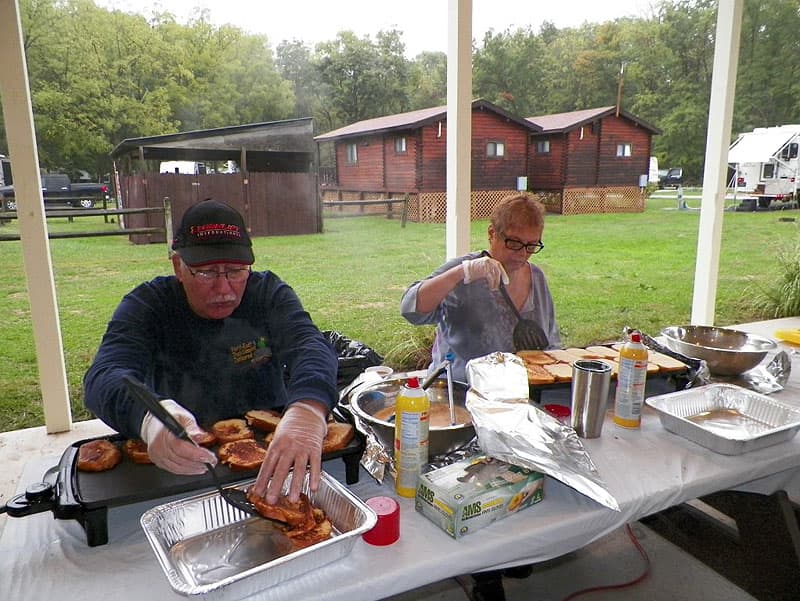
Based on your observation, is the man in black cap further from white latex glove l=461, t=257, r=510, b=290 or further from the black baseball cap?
white latex glove l=461, t=257, r=510, b=290

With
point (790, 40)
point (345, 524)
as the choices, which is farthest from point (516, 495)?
point (790, 40)

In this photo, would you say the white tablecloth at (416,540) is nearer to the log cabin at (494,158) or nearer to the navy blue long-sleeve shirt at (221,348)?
the navy blue long-sleeve shirt at (221,348)

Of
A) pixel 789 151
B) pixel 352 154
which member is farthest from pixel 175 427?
pixel 789 151

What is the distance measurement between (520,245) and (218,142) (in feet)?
7.88

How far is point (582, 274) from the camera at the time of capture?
5828 millimetres

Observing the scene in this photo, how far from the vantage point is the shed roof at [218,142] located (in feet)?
11.2

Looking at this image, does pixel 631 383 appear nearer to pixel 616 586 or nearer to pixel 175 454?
pixel 616 586

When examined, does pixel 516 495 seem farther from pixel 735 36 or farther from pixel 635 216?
pixel 635 216

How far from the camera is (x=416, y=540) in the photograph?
99cm

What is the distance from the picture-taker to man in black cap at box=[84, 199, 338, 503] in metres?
1.06

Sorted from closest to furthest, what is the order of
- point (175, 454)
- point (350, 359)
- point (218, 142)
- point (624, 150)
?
point (175, 454) → point (350, 359) → point (218, 142) → point (624, 150)

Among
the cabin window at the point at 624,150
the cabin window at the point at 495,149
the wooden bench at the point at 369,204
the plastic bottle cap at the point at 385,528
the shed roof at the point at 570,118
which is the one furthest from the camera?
the cabin window at the point at 624,150

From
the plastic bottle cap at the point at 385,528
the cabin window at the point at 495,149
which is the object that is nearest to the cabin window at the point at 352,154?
the cabin window at the point at 495,149

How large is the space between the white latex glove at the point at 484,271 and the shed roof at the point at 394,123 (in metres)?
2.34
